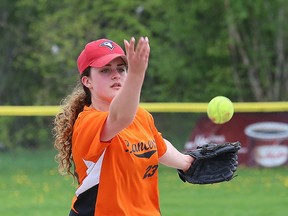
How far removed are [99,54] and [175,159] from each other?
30.3 inches

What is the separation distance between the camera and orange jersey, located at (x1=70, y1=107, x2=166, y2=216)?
375cm

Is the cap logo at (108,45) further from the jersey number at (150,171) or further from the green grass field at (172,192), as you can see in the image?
the green grass field at (172,192)

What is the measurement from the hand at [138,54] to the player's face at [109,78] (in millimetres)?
416

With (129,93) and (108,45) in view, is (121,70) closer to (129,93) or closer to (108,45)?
(108,45)

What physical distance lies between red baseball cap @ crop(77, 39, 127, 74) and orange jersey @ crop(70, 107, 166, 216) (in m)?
0.22

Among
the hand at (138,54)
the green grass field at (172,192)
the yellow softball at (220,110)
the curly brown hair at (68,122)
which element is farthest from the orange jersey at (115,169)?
the green grass field at (172,192)

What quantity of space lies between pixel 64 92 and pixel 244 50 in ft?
15.4

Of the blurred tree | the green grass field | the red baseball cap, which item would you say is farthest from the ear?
the blurred tree

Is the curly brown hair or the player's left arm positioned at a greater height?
the curly brown hair

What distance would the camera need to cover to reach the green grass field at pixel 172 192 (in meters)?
9.01

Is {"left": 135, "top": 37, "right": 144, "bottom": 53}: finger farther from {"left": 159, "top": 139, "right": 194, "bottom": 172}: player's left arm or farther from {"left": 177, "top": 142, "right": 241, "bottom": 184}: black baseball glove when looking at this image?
{"left": 177, "top": 142, "right": 241, "bottom": 184}: black baseball glove

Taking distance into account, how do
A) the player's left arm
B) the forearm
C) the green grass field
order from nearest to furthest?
the forearm, the player's left arm, the green grass field

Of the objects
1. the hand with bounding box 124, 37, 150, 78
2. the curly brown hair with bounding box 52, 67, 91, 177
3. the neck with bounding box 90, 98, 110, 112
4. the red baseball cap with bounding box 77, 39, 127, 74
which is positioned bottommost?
the curly brown hair with bounding box 52, 67, 91, 177

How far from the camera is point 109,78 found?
12.3 feet
